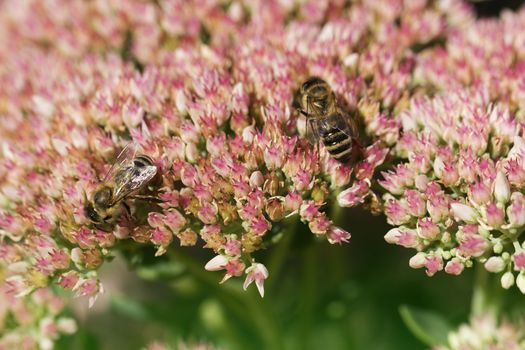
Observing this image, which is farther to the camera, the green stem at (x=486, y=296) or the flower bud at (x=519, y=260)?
the green stem at (x=486, y=296)

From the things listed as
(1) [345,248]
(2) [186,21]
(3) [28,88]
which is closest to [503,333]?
(1) [345,248]

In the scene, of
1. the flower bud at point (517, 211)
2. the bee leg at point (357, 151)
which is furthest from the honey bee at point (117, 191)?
the flower bud at point (517, 211)

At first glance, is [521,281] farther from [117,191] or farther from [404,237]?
[117,191]

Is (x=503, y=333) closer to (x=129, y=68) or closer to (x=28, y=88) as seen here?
(x=129, y=68)

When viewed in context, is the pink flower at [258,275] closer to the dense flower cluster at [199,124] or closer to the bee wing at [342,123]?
the dense flower cluster at [199,124]

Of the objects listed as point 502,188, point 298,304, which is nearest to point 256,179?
point 502,188

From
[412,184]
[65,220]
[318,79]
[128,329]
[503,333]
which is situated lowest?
[128,329]
